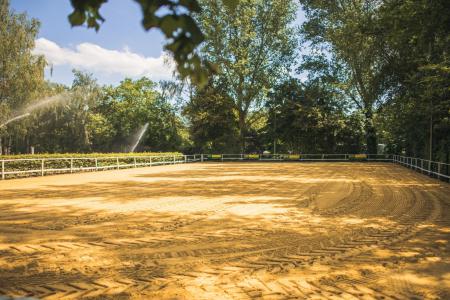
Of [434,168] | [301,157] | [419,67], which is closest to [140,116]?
[301,157]

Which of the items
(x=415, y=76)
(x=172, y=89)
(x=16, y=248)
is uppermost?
(x=172, y=89)

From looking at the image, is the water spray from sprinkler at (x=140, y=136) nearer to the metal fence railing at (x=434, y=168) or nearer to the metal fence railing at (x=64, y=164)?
the metal fence railing at (x=64, y=164)

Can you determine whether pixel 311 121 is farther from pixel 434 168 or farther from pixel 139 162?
pixel 434 168

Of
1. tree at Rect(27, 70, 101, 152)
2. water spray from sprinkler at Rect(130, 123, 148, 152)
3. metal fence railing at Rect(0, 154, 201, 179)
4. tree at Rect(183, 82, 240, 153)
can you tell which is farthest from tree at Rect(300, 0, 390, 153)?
tree at Rect(27, 70, 101, 152)

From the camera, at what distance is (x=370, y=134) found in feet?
148

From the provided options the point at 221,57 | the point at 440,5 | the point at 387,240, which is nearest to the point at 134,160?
the point at 221,57

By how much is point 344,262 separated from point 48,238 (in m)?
4.84

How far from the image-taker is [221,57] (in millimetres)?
47344

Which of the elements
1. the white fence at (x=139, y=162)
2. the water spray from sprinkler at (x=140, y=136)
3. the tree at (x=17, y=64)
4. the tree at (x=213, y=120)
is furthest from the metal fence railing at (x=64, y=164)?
the water spray from sprinkler at (x=140, y=136)

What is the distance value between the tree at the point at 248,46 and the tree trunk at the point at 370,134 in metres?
12.7

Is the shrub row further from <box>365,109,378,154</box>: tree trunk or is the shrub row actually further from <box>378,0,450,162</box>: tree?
<box>365,109,378,154</box>: tree trunk

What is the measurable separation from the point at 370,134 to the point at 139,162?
94.7 ft

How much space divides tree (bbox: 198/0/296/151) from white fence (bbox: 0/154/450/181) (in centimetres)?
647

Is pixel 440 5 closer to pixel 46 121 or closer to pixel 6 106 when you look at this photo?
pixel 6 106
